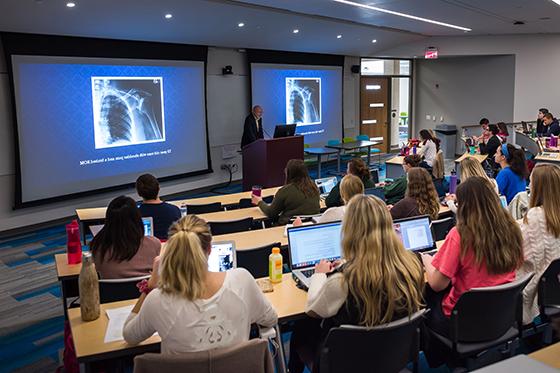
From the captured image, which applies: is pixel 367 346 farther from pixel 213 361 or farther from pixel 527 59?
pixel 527 59

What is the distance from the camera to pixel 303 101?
12.8 metres

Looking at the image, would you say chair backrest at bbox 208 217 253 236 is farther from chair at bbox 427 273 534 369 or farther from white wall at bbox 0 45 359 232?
white wall at bbox 0 45 359 232

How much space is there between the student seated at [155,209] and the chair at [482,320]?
2489 mm

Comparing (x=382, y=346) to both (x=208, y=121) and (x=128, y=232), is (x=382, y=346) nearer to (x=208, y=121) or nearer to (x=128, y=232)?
(x=128, y=232)

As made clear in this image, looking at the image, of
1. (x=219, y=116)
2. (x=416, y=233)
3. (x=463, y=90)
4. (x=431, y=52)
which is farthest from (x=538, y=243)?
(x=463, y=90)

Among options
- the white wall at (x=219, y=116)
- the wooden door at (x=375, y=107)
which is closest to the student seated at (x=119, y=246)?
the white wall at (x=219, y=116)

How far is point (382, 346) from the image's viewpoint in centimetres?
244

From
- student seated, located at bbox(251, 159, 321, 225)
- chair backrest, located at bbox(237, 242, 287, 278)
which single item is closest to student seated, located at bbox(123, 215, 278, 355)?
chair backrest, located at bbox(237, 242, 287, 278)

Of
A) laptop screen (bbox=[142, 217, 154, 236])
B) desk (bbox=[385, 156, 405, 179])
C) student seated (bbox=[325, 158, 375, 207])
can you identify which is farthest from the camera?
desk (bbox=[385, 156, 405, 179])

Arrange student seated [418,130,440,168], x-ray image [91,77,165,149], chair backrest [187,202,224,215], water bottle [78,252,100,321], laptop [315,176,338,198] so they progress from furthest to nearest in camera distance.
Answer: student seated [418,130,440,168]
x-ray image [91,77,165,149]
laptop [315,176,338,198]
chair backrest [187,202,224,215]
water bottle [78,252,100,321]

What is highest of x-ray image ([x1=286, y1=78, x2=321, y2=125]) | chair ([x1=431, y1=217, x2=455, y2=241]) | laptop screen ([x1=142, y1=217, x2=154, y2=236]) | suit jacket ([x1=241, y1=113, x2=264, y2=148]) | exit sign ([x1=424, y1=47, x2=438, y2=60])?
exit sign ([x1=424, y1=47, x2=438, y2=60])

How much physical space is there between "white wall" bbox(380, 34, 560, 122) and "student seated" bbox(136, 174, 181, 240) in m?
11.6

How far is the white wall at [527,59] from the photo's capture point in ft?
44.5

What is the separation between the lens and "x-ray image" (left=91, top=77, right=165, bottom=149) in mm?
8648
